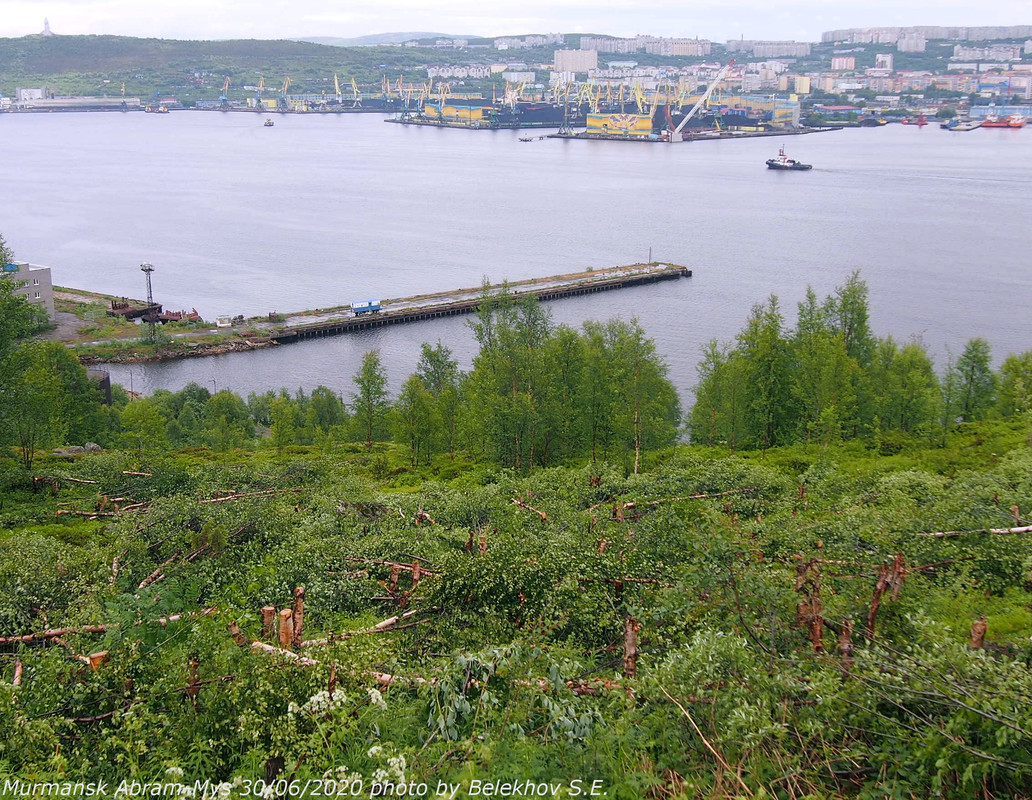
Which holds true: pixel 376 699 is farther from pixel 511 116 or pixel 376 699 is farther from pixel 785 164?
pixel 511 116

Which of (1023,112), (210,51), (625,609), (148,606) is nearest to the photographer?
(148,606)

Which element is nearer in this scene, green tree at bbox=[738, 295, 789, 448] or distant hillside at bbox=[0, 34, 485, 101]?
green tree at bbox=[738, 295, 789, 448]

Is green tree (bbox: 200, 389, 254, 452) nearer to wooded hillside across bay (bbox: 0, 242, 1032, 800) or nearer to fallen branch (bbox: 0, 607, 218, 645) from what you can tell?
wooded hillside across bay (bbox: 0, 242, 1032, 800)

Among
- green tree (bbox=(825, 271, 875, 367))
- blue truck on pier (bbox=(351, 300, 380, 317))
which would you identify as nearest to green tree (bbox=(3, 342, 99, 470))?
blue truck on pier (bbox=(351, 300, 380, 317))

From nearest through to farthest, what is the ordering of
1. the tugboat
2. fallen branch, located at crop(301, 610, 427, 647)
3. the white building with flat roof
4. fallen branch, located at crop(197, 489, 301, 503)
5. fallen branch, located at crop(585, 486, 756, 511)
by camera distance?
fallen branch, located at crop(301, 610, 427, 647) < fallen branch, located at crop(585, 486, 756, 511) < fallen branch, located at crop(197, 489, 301, 503) < the white building with flat roof < the tugboat

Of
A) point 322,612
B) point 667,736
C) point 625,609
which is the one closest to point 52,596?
point 322,612

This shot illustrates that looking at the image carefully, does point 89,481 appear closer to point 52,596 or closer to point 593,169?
point 52,596
